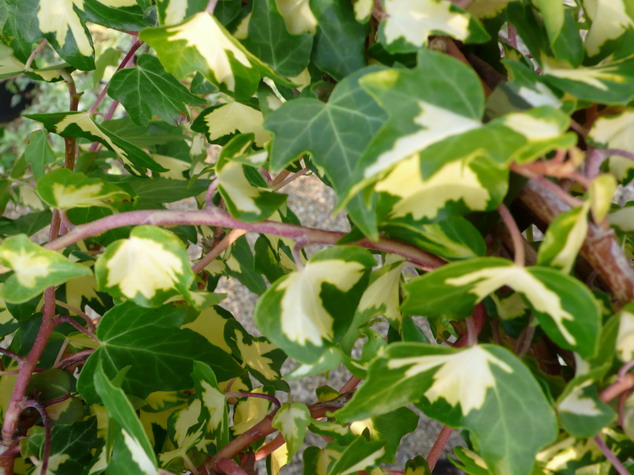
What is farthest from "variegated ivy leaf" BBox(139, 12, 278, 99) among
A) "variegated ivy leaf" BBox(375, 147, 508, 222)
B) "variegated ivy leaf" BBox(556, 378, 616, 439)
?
"variegated ivy leaf" BBox(556, 378, 616, 439)

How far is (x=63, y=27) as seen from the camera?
1.45 feet

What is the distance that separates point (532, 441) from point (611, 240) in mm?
93

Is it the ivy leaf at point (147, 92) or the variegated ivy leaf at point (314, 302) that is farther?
the ivy leaf at point (147, 92)

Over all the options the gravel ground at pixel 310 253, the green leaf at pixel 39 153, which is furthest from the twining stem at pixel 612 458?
the gravel ground at pixel 310 253

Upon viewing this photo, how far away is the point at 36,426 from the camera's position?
19.1 inches

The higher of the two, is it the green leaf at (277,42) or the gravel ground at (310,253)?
the green leaf at (277,42)

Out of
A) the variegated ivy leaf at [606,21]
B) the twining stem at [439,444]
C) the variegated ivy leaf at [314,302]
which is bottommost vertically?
the twining stem at [439,444]

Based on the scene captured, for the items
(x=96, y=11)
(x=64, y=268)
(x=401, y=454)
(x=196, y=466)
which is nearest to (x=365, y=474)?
(x=196, y=466)

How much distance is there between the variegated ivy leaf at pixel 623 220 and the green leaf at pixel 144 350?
0.27 meters

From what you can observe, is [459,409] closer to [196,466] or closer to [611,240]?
[611,240]

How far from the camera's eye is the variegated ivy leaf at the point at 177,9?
0.34m

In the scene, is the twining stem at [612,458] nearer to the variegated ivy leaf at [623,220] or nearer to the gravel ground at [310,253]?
the variegated ivy leaf at [623,220]

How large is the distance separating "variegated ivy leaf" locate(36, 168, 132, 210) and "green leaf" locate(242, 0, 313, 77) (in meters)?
0.12

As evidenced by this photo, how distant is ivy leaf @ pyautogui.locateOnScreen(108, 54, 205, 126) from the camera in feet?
1.67
